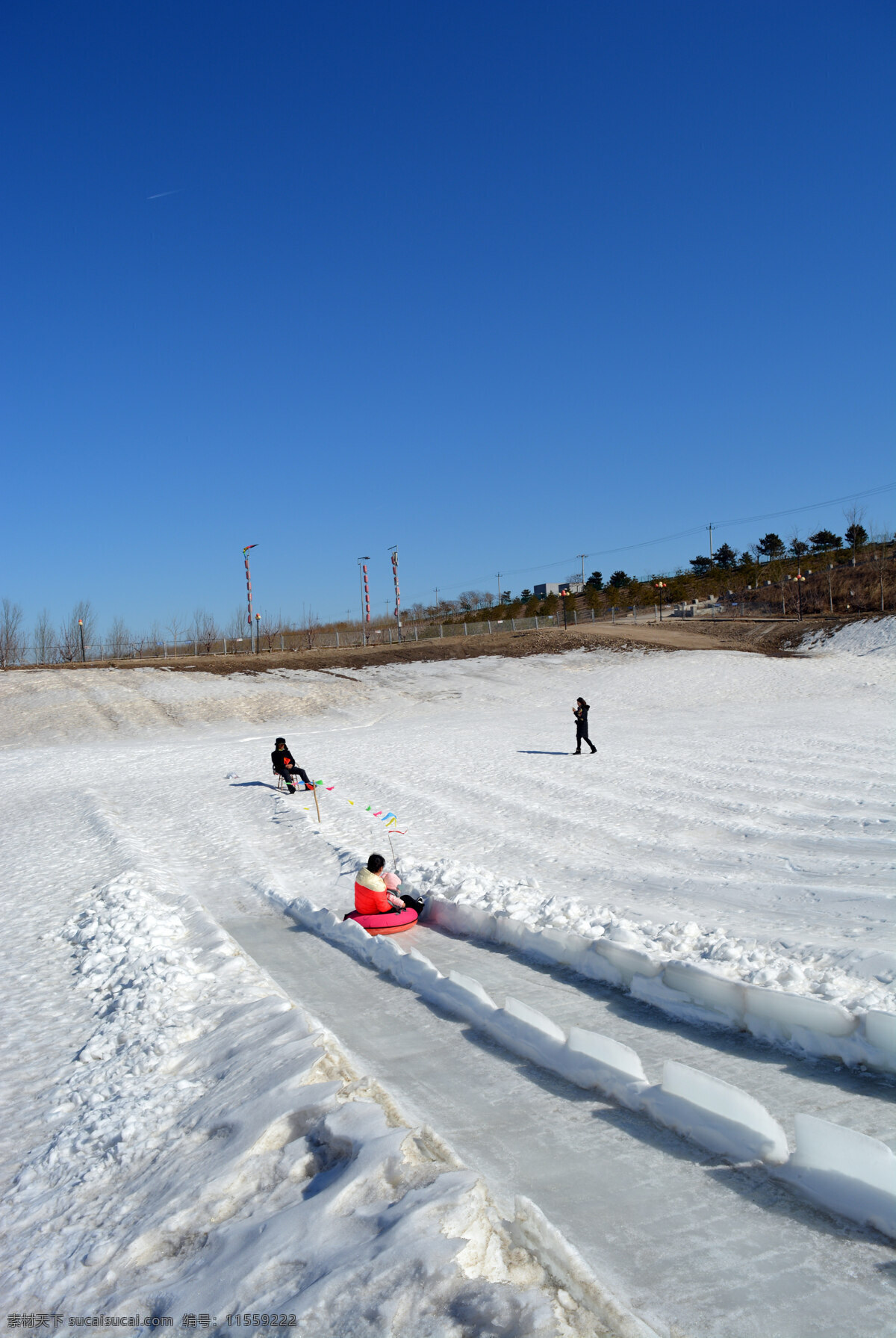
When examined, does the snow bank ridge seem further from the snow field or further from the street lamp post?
the street lamp post

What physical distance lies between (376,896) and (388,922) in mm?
305

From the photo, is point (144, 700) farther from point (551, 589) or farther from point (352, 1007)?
point (551, 589)

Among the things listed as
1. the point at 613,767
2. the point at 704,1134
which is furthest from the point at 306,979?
the point at 613,767

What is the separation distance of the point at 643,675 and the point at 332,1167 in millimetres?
33956

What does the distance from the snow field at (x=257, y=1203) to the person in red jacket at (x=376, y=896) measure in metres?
2.57

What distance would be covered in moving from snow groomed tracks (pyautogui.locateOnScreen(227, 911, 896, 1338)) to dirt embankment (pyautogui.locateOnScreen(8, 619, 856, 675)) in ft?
117

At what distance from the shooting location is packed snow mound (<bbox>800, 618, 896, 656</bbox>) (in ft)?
130

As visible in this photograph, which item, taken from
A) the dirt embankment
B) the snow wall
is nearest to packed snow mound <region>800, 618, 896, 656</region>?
the dirt embankment

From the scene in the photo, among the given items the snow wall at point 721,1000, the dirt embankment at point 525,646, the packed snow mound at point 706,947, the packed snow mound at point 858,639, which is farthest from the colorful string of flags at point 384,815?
the packed snow mound at point 858,639

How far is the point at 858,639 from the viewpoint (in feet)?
137

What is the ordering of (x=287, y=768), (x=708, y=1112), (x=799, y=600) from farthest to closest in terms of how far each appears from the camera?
(x=799, y=600)
(x=287, y=768)
(x=708, y=1112)

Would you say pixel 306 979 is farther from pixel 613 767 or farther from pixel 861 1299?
pixel 613 767

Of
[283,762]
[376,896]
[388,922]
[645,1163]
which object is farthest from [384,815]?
[645,1163]

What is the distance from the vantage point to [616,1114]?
15.4ft
